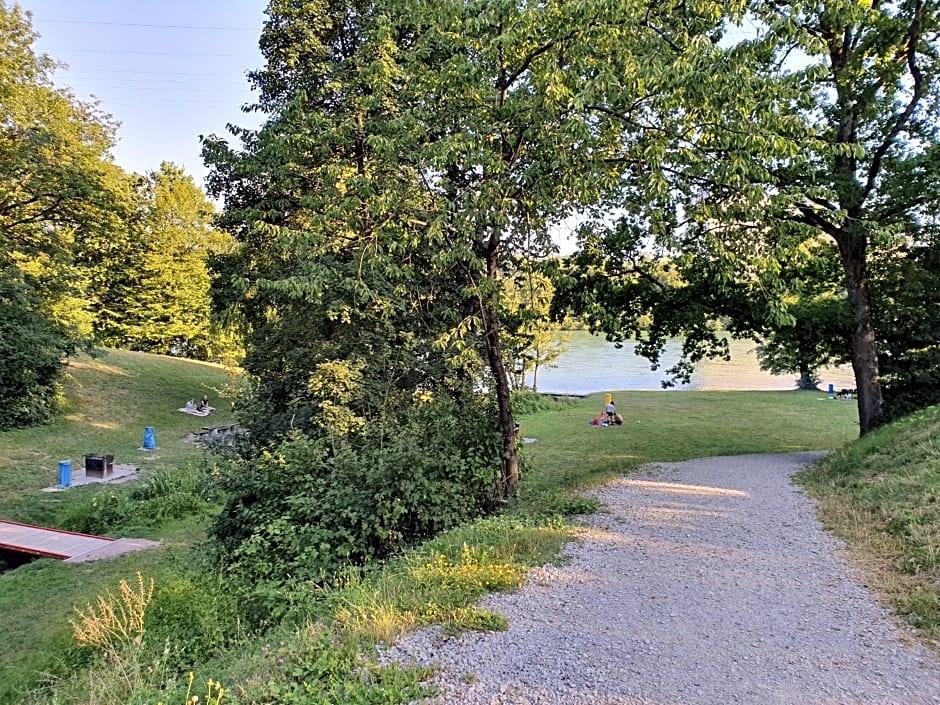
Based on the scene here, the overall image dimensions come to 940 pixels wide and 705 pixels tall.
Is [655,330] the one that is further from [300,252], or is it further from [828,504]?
[300,252]

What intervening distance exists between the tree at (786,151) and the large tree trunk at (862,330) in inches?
1.0

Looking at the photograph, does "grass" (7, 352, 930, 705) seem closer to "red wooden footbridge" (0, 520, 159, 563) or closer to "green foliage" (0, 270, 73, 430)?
"red wooden footbridge" (0, 520, 159, 563)

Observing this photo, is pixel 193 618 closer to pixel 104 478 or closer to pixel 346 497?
pixel 346 497

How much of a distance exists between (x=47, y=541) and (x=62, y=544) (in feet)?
1.24

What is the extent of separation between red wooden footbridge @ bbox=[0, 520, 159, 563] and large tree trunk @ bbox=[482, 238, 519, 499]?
6.05m

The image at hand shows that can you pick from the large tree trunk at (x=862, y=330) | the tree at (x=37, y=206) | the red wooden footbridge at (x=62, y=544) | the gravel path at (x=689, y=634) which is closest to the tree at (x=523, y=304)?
the gravel path at (x=689, y=634)

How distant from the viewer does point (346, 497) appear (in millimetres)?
6289

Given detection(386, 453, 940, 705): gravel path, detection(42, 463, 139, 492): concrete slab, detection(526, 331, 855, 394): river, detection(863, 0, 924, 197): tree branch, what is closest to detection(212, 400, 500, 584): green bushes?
detection(386, 453, 940, 705): gravel path

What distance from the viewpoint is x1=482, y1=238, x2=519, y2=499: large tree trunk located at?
7.73 meters

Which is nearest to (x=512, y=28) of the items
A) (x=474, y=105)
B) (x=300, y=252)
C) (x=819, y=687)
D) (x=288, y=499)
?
(x=474, y=105)

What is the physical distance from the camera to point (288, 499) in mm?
6168

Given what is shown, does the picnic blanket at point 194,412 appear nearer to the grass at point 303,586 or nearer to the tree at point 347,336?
the grass at point 303,586

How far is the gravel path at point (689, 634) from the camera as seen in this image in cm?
296

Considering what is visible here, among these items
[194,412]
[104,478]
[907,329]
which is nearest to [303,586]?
[104,478]
